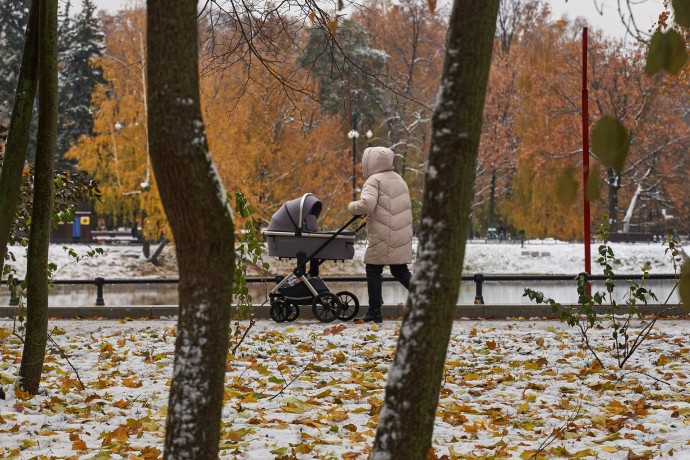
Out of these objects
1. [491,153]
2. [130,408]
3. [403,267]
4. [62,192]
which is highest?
[491,153]

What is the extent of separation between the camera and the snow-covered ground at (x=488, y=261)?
34.3 m

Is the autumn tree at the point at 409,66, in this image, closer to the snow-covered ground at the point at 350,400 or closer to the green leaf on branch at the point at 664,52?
the snow-covered ground at the point at 350,400

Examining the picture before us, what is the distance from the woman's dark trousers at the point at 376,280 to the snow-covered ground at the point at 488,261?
74.5ft

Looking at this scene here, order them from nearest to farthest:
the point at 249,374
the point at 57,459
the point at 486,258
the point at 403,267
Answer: the point at 57,459, the point at 249,374, the point at 403,267, the point at 486,258

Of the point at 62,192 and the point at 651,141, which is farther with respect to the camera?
the point at 651,141

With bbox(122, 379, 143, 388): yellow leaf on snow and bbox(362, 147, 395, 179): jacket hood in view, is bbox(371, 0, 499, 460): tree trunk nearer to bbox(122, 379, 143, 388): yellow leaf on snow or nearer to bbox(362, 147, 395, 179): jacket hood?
bbox(122, 379, 143, 388): yellow leaf on snow

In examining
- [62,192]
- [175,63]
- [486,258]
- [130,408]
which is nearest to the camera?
[175,63]

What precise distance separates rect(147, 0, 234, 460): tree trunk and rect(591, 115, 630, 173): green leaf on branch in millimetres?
1836

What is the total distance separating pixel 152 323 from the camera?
39.6ft

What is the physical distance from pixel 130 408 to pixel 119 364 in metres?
2.00

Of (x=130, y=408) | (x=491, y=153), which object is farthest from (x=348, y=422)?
(x=491, y=153)

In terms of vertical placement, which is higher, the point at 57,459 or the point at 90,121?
the point at 90,121

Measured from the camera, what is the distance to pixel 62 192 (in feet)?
29.8

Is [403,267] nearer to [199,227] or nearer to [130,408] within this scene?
[130,408]
